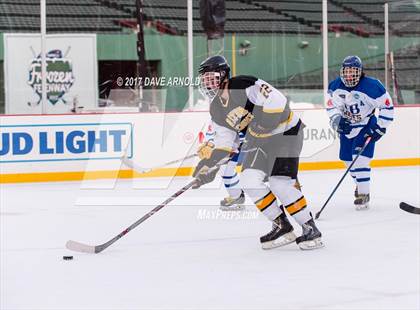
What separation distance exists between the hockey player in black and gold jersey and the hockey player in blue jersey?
68.4 inches

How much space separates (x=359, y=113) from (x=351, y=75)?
28 cm

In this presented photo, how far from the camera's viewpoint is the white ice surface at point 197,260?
3328 mm

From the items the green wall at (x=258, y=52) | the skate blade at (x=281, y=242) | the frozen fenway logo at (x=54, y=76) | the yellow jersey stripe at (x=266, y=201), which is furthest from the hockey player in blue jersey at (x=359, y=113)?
the frozen fenway logo at (x=54, y=76)

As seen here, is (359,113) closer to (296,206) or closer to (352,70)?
(352,70)

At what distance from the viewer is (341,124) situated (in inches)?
243

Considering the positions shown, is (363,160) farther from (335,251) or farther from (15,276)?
(15,276)

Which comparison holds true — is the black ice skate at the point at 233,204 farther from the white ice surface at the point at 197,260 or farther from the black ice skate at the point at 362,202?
the black ice skate at the point at 362,202

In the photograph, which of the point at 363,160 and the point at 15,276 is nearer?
the point at 15,276

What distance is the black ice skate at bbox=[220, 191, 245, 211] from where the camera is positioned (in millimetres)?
6098

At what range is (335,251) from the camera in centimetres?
440

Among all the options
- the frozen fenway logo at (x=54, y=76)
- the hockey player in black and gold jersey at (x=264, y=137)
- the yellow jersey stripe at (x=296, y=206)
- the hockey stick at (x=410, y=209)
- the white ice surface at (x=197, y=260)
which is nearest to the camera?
the white ice surface at (x=197, y=260)

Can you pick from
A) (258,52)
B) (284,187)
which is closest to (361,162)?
(284,187)

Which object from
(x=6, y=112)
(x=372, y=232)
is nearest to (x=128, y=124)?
(x=6, y=112)

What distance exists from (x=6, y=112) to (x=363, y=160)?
360cm
